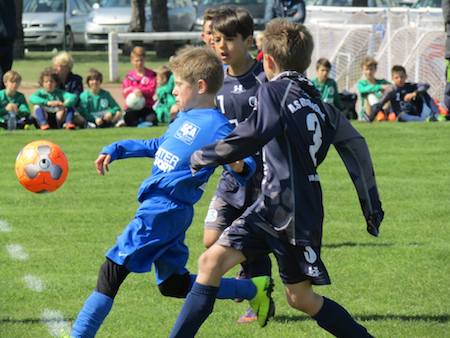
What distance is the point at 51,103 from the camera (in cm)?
1689

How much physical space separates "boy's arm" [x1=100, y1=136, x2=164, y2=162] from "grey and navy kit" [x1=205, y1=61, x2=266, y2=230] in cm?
92

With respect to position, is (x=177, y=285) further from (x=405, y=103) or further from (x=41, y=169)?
(x=405, y=103)

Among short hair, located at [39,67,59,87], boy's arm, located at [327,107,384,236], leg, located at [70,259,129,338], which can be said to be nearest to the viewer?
boy's arm, located at [327,107,384,236]

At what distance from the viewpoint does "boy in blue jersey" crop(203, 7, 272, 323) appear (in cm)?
702

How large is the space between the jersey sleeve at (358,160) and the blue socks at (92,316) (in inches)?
55.0

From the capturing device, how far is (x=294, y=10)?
65.3ft

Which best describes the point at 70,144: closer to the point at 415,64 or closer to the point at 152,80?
the point at 152,80

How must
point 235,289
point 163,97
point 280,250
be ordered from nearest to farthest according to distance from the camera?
point 280,250, point 235,289, point 163,97

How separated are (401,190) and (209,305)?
22.0ft

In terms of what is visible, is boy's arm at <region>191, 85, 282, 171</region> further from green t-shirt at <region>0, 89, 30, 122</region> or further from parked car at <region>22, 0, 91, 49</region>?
parked car at <region>22, 0, 91, 49</region>

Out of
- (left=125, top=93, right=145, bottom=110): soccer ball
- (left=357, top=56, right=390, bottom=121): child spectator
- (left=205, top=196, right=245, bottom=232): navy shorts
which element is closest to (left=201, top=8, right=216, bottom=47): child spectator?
(left=205, top=196, right=245, bottom=232): navy shorts

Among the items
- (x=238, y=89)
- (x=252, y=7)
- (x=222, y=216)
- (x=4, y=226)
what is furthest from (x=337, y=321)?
(x=252, y=7)

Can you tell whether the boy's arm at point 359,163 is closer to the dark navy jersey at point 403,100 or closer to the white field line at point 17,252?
the white field line at point 17,252

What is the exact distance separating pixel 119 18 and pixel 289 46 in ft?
95.4
